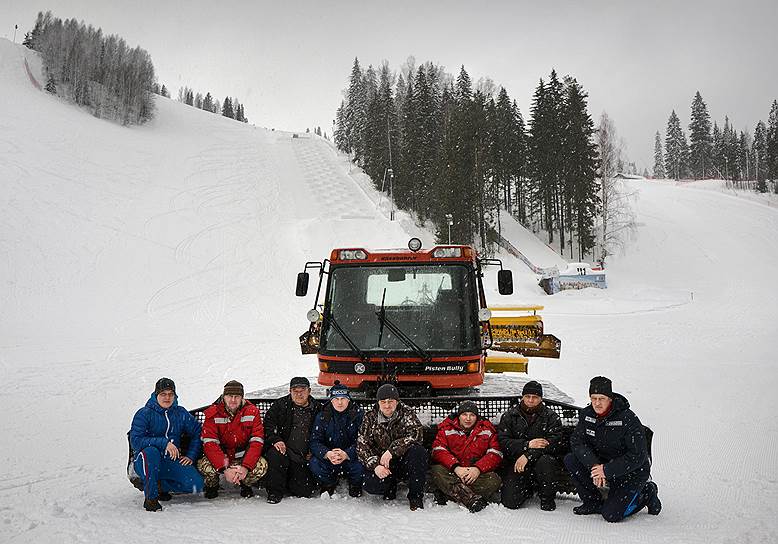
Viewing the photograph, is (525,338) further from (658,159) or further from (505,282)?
(658,159)

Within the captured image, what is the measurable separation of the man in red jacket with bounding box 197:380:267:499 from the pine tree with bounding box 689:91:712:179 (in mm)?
95327

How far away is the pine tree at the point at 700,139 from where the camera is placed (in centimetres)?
8525

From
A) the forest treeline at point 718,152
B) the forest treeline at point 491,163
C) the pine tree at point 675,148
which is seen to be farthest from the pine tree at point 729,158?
the forest treeline at point 491,163

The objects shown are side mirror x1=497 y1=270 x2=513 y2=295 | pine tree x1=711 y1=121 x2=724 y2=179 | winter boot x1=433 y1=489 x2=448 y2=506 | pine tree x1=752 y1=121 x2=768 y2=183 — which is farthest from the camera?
pine tree x1=711 y1=121 x2=724 y2=179

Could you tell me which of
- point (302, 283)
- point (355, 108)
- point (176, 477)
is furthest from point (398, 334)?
point (355, 108)

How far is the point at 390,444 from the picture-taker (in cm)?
520

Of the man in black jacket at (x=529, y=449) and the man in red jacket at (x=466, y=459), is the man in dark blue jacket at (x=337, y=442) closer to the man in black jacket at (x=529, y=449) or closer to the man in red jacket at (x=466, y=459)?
the man in red jacket at (x=466, y=459)

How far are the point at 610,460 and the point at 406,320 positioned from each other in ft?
8.26

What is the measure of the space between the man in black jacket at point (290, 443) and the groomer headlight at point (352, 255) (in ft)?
5.73

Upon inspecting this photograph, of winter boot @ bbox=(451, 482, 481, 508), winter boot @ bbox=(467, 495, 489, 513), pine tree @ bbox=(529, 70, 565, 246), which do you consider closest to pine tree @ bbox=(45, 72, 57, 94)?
pine tree @ bbox=(529, 70, 565, 246)

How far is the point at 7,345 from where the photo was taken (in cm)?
1430

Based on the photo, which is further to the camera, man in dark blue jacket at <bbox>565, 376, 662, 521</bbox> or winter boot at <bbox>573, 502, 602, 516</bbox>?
winter boot at <bbox>573, 502, 602, 516</bbox>

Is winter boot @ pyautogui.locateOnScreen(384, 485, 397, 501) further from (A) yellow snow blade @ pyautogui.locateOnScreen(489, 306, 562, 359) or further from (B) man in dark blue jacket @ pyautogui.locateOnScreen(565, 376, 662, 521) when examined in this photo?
(A) yellow snow blade @ pyautogui.locateOnScreen(489, 306, 562, 359)

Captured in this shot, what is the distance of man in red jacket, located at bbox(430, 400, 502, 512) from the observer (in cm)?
506
